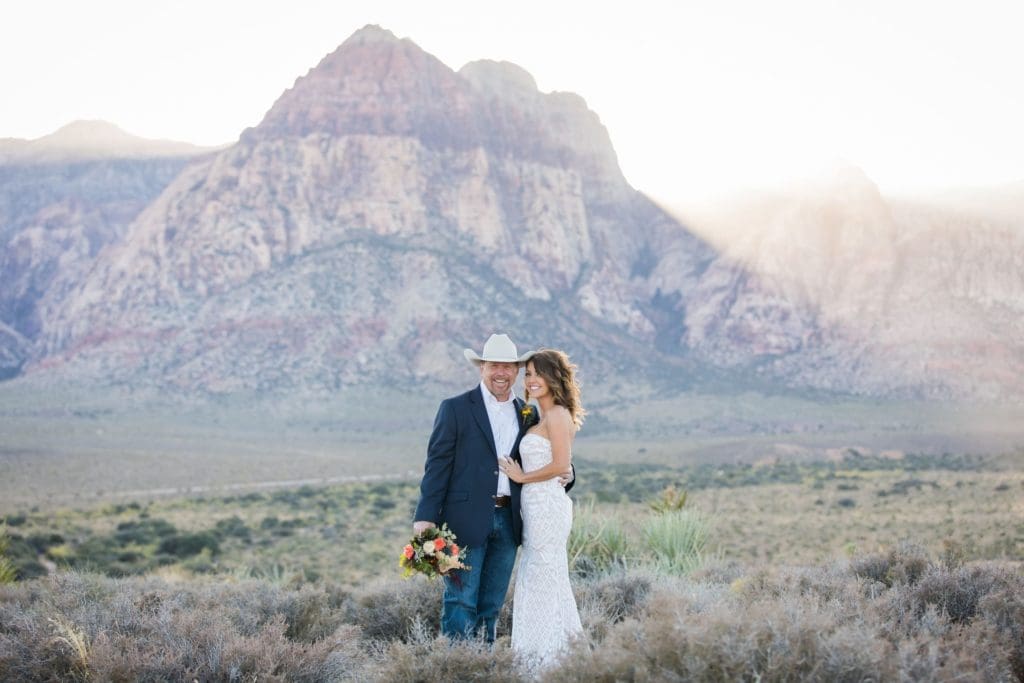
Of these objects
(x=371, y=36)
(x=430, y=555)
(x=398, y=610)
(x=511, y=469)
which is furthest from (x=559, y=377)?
(x=371, y=36)

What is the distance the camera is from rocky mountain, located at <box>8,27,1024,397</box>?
70438 millimetres

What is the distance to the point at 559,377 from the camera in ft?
18.4

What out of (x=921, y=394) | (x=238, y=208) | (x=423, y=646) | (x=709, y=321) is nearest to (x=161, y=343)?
(x=238, y=208)

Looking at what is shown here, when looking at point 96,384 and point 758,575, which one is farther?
point 96,384

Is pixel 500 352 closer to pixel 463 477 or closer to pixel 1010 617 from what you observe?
pixel 463 477

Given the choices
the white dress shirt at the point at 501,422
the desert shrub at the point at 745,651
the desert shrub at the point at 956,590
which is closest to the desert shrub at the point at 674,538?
the desert shrub at the point at 956,590

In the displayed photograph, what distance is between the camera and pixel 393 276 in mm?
75812

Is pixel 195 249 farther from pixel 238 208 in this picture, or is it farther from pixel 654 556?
pixel 654 556

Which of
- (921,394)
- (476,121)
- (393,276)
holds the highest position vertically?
(476,121)

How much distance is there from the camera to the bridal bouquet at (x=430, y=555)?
16.9ft

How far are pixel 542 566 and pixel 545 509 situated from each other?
35cm

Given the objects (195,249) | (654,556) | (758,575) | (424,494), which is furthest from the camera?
(195,249)

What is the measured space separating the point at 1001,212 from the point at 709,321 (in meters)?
28.8

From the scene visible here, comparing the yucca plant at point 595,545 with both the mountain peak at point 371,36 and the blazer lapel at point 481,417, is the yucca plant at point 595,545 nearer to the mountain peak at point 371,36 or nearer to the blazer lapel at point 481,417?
the blazer lapel at point 481,417
